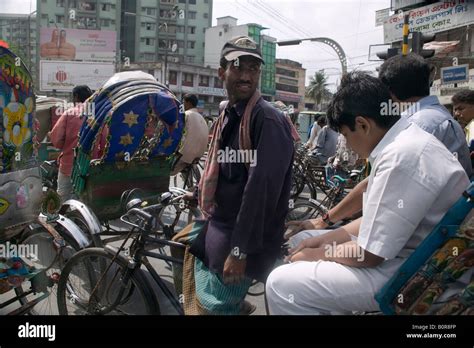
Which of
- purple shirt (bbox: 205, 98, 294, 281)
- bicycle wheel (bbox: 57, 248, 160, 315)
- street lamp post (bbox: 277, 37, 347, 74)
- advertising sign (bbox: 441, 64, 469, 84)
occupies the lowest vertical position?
bicycle wheel (bbox: 57, 248, 160, 315)

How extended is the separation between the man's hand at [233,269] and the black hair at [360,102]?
0.82 metres

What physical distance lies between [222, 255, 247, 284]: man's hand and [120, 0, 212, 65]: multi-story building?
57.5 m

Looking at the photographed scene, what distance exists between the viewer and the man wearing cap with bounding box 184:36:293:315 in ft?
6.91

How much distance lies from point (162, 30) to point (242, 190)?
194 ft

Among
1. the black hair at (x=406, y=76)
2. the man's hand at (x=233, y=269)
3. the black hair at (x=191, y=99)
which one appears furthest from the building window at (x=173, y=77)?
the man's hand at (x=233, y=269)

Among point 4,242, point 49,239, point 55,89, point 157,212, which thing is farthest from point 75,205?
point 55,89

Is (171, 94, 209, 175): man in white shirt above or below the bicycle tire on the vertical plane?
above

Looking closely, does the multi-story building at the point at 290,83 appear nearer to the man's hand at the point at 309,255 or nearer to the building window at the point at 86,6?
the building window at the point at 86,6

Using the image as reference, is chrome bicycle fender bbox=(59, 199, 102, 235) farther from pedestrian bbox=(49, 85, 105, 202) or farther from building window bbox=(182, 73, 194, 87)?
building window bbox=(182, 73, 194, 87)

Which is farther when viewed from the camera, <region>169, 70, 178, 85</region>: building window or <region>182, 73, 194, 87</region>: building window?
<region>182, 73, 194, 87</region>: building window

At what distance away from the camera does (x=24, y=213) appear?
2857 mm

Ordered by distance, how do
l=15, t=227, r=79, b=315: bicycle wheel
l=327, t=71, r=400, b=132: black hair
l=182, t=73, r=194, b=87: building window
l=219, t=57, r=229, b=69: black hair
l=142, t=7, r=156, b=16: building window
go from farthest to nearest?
1. l=142, t=7, r=156, b=16: building window
2. l=182, t=73, r=194, b=87: building window
3. l=15, t=227, r=79, b=315: bicycle wheel
4. l=219, t=57, r=229, b=69: black hair
5. l=327, t=71, r=400, b=132: black hair

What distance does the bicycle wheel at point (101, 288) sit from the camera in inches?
101

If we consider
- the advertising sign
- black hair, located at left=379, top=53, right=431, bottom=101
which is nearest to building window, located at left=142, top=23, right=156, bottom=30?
the advertising sign
